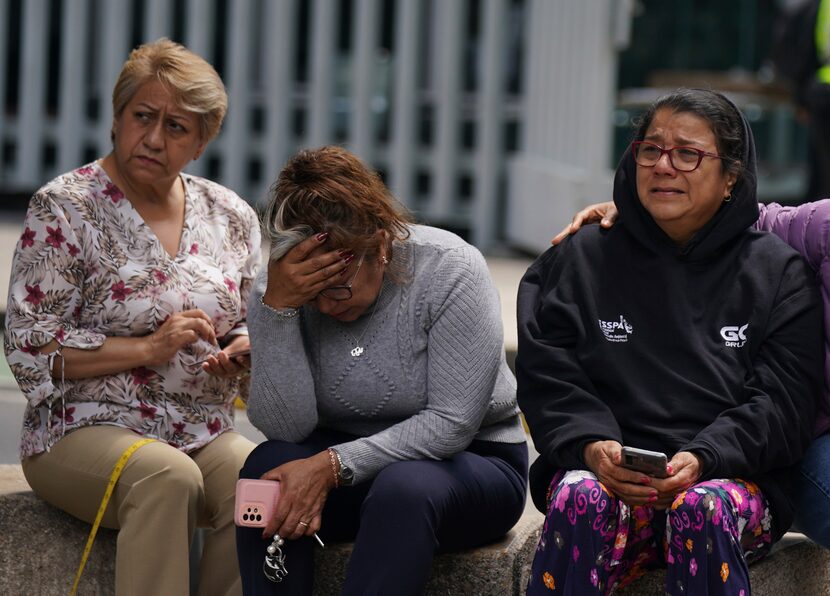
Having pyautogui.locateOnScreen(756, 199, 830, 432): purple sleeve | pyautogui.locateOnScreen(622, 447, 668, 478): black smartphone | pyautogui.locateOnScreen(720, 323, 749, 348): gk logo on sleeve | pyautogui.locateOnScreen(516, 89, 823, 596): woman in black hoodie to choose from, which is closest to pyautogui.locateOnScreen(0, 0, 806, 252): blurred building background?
pyautogui.locateOnScreen(756, 199, 830, 432): purple sleeve

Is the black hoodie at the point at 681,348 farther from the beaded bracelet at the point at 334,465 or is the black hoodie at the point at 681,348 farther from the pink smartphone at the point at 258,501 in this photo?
the pink smartphone at the point at 258,501

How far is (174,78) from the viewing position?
3311 millimetres

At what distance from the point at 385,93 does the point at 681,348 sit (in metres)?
4.75

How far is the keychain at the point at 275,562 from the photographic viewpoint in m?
2.89

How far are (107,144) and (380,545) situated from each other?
525 cm

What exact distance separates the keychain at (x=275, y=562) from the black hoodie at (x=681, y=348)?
58 centimetres

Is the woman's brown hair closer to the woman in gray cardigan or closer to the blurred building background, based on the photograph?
the woman in gray cardigan

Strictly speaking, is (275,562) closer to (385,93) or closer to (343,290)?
(343,290)

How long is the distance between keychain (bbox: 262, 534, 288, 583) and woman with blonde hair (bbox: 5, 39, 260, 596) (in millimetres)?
255

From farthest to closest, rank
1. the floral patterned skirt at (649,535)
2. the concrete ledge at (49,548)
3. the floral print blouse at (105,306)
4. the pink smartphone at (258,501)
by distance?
the concrete ledge at (49,548), the floral print blouse at (105,306), the pink smartphone at (258,501), the floral patterned skirt at (649,535)

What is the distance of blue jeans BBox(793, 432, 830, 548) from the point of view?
291 centimetres

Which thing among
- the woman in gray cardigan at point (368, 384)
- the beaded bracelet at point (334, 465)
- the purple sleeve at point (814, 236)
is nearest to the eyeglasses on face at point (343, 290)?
the woman in gray cardigan at point (368, 384)

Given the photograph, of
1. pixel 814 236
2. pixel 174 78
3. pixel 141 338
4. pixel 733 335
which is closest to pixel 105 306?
pixel 141 338

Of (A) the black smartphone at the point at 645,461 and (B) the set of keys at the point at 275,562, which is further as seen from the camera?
(B) the set of keys at the point at 275,562
